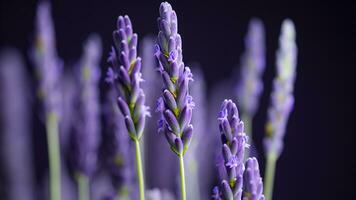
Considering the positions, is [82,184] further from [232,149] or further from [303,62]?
[303,62]

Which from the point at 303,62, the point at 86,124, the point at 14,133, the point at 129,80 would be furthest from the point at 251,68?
the point at 303,62

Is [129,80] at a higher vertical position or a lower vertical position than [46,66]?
lower

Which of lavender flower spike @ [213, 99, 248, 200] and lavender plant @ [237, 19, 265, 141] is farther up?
lavender plant @ [237, 19, 265, 141]

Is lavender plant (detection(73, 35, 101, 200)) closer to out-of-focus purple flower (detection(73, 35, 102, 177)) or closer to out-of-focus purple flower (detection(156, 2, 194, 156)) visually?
out-of-focus purple flower (detection(73, 35, 102, 177))

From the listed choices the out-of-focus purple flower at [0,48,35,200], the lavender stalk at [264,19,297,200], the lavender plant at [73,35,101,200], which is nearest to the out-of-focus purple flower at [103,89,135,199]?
the lavender plant at [73,35,101,200]

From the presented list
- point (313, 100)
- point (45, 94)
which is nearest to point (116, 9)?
point (313, 100)
